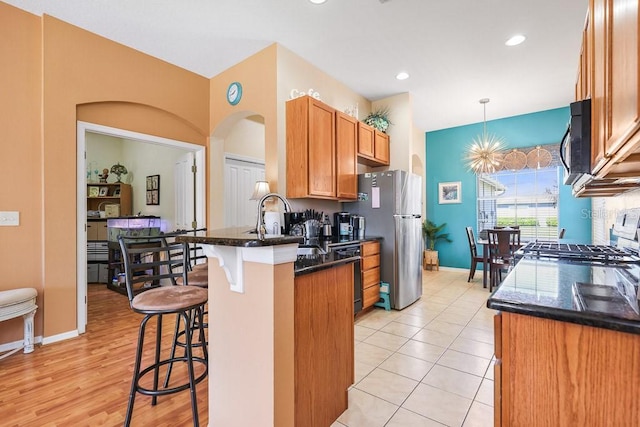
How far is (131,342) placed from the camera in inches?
109

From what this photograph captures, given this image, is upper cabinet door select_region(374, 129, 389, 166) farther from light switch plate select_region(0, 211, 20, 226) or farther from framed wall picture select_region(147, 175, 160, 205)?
light switch plate select_region(0, 211, 20, 226)

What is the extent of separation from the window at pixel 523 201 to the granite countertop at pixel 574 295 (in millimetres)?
4667

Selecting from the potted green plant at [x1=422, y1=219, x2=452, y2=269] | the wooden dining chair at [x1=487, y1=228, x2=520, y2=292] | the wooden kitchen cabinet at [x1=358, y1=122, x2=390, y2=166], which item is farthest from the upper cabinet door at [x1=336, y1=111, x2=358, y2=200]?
the potted green plant at [x1=422, y1=219, x2=452, y2=269]

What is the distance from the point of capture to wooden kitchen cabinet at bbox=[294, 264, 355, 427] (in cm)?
144

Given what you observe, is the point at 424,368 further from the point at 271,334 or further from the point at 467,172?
the point at 467,172

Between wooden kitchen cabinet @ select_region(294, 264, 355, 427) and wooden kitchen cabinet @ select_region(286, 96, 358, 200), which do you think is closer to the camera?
wooden kitchen cabinet @ select_region(294, 264, 355, 427)

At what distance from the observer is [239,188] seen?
465 cm

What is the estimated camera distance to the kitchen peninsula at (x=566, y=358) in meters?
0.71

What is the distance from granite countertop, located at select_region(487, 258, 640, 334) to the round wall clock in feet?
11.3

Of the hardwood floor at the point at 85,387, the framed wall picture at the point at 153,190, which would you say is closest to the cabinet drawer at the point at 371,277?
the hardwood floor at the point at 85,387

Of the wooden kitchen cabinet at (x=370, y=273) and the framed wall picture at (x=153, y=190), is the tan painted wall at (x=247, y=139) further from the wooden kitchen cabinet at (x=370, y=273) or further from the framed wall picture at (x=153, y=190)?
the wooden kitchen cabinet at (x=370, y=273)

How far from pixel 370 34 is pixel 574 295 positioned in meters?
3.03

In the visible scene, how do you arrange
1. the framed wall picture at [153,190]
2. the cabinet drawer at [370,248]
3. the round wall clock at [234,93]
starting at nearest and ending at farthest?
1. the cabinet drawer at [370,248]
2. the round wall clock at [234,93]
3. the framed wall picture at [153,190]

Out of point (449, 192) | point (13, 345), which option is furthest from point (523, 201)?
point (13, 345)
